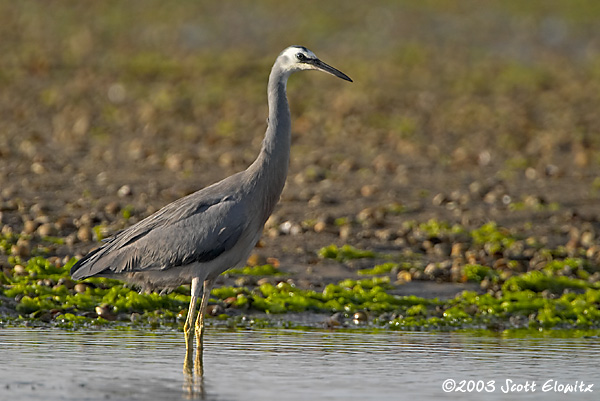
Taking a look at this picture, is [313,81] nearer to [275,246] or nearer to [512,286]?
[275,246]

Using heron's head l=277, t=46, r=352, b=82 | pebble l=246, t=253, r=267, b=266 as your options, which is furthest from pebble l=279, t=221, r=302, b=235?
heron's head l=277, t=46, r=352, b=82

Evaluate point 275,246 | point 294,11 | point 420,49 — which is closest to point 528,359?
point 275,246

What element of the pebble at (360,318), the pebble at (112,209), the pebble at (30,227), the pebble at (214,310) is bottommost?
the pebble at (360,318)

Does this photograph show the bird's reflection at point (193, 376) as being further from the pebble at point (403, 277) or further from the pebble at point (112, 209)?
the pebble at point (112, 209)

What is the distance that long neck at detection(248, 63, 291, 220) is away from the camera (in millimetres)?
10289

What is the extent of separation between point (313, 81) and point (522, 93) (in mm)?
4904

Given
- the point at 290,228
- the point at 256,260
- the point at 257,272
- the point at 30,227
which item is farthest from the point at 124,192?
the point at 257,272

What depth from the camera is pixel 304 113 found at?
23375 millimetres

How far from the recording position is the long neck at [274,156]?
33.8 feet

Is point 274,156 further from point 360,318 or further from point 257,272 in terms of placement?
point 257,272

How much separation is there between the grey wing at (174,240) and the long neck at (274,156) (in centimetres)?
34

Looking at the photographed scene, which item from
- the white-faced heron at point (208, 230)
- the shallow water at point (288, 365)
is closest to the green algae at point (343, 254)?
the shallow water at point (288, 365)

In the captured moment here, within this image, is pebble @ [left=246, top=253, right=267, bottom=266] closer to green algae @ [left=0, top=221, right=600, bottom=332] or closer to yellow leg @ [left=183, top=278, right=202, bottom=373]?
green algae @ [left=0, top=221, right=600, bottom=332]

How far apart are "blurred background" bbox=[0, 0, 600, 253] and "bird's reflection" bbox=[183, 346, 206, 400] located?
191 inches
